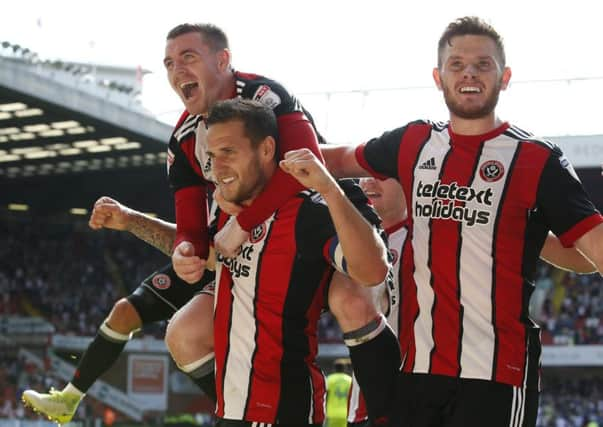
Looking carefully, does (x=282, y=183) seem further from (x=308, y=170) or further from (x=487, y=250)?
(x=487, y=250)

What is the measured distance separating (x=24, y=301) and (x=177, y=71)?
30007mm

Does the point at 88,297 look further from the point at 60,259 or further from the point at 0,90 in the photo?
the point at 0,90

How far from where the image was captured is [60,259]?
35.9m

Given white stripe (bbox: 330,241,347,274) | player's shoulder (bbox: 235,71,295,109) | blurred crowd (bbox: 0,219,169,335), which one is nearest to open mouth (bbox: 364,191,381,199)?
player's shoulder (bbox: 235,71,295,109)

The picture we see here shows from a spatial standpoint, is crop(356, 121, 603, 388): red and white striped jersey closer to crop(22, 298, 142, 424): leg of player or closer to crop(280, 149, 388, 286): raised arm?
crop(280, 149, 388, 286): raised arm

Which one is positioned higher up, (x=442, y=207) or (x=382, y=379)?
(x=442, y=207)

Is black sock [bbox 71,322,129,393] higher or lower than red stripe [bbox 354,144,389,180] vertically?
lower

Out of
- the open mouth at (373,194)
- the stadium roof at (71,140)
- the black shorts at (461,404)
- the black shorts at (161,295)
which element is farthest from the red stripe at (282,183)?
the stadium roof at (71,140)

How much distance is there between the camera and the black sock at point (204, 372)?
16.0 ft

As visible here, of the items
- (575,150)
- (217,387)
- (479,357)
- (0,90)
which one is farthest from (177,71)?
(575,150)

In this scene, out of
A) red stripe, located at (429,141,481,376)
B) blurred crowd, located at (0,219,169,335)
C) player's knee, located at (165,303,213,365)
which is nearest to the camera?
red stripe, located at (429,141,481,376)

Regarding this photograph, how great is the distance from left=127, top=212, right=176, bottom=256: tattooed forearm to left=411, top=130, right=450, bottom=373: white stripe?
1.67m

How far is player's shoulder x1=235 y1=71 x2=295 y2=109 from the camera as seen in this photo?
4715 millimetres

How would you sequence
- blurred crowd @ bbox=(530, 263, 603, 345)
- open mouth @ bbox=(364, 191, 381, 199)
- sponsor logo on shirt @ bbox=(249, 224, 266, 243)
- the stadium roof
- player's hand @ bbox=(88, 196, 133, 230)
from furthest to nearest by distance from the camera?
blurred crowd @ bbox=(530, 263, 603, 345), the stadium roof, open mouth @ bbox=(364, 191, 381, 199), player's hand @ bbox=(88, 196, 133, 230), sponsor logo on shirt @ bbox=(249, 224, 266, 243)
